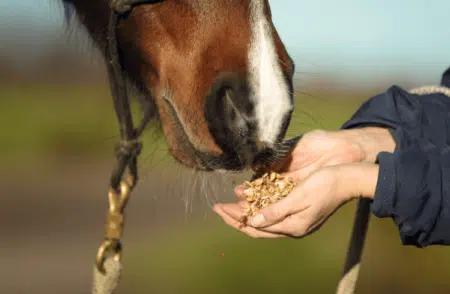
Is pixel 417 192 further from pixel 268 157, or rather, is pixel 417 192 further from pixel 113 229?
pixel 113 229

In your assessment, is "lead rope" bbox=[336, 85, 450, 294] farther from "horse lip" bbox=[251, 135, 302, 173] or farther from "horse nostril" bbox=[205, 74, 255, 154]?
"horse nostril" bbox=[205, 74, 255, 154]

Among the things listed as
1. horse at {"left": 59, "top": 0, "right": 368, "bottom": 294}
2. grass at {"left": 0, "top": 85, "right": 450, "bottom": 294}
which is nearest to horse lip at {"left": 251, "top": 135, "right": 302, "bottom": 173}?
horse at {"left": 59, "top": 0, "right": 368, "bottom": 294}

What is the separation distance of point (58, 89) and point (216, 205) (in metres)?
11.5

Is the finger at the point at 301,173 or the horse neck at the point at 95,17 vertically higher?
the horse neck at the point at 95,17

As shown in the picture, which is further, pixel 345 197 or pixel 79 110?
pixel 79 110

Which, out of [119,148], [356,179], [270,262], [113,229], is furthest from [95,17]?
[270,262]

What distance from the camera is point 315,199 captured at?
192cm

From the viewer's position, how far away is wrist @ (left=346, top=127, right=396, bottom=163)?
2391 mm

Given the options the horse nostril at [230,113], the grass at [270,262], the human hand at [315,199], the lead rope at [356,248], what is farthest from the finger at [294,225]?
the grass at [270,262]

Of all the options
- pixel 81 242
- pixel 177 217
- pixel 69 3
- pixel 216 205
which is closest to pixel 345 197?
pixel 216 205

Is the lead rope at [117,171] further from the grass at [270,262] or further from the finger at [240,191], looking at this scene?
the grass at [270,262]

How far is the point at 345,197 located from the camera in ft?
6.55

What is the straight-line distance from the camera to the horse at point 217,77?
6.09 feet

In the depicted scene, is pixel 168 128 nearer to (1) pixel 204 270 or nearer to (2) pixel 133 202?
(1) pixel 204 270
